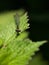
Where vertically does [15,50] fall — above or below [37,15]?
above

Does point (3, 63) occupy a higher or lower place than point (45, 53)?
higher

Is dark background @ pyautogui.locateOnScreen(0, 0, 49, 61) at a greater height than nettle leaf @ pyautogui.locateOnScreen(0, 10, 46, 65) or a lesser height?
lesser

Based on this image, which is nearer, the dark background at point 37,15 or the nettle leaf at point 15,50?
the nettle leaf at point 15,50

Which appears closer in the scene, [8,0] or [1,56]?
[1,56]

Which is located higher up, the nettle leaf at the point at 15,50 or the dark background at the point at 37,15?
the nettle leaf at the point at 15,50

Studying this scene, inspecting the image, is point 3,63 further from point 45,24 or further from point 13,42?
point 45,24

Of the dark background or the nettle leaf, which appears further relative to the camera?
the dark background

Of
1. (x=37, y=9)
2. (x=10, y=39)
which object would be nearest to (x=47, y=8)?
(x=37, y=9)

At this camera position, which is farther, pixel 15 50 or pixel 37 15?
pixel 37 15
